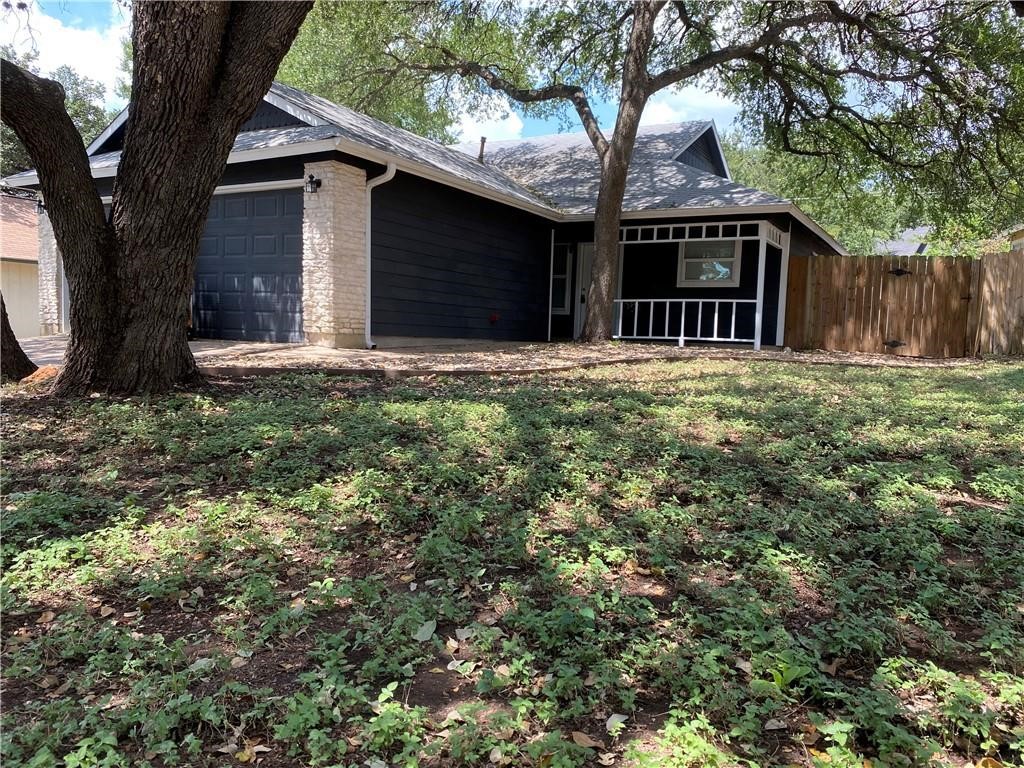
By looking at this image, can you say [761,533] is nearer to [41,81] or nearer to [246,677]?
[246,677]

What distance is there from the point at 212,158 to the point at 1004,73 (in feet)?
44.0

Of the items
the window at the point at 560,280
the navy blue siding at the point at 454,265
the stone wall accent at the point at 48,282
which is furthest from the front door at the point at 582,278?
the stone wall accent at the point at 48,282

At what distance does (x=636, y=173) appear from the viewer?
15.2 metres

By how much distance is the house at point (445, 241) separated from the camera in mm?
9539

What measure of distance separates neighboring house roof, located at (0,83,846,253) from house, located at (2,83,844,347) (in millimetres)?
50

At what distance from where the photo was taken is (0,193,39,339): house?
57.2 ft

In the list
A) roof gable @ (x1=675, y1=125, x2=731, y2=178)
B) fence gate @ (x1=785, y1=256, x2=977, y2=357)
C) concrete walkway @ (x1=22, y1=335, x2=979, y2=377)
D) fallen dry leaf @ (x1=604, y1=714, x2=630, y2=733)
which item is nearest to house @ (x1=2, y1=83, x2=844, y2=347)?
roof gable @ (x1=675, y1=125, x2=731, y2=178)

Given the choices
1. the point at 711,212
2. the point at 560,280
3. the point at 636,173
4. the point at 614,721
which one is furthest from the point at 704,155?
the point at 614,721

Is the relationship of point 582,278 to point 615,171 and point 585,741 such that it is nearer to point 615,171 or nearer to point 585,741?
point 615,171

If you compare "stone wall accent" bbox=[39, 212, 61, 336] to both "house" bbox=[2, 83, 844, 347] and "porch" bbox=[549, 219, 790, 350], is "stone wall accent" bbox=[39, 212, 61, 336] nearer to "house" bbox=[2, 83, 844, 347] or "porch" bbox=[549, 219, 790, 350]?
"house" bbox=[2, 83, 844, 347]

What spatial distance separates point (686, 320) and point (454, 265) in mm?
5077

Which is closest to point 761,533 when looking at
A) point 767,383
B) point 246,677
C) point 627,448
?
point 627,448

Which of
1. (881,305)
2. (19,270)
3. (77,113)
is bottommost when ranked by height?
(881,305)

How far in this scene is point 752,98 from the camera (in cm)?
1474
